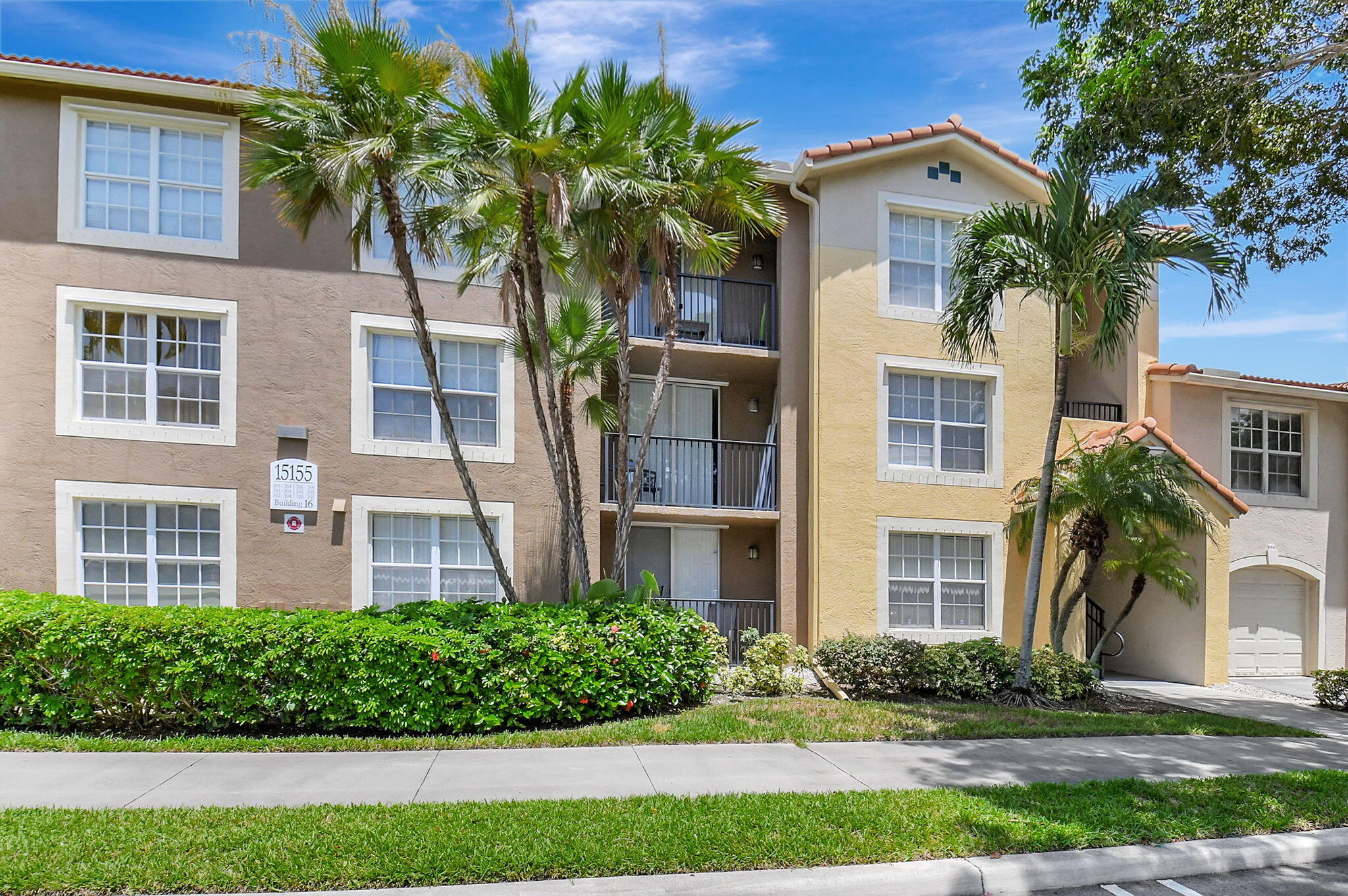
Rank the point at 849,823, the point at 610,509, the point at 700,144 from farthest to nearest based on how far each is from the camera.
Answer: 1. the point at 610,509
2. the point at 700,144
3. the point at 849,823

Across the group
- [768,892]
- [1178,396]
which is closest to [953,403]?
[1178,396]

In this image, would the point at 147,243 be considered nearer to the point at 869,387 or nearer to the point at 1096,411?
the point at 869,387

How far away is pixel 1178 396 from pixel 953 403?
4.63m

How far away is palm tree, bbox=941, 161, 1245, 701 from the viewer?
35.1ft

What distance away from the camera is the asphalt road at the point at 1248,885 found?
5.88 meters

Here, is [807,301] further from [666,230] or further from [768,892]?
[768,892]

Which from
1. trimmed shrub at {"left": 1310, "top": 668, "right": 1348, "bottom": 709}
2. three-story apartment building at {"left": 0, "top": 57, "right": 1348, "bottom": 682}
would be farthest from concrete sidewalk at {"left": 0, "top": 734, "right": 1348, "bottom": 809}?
three-story apartment building at {"left": 0, "top": 57, "right": 1348, "bottom": 682}

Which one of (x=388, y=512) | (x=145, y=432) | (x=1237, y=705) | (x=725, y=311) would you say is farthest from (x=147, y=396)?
(x=1237, y=705)

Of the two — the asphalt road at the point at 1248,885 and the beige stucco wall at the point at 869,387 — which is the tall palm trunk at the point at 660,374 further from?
the asphalt road at the point at 1248,885

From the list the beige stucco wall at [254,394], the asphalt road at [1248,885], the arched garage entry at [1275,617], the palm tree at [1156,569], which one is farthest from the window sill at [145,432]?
the arched garage entry at [1275,617]

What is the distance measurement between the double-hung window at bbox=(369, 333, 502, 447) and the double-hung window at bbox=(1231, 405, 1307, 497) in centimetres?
1418

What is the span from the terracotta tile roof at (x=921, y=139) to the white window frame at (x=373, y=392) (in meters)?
6.17

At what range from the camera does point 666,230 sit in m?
10.9

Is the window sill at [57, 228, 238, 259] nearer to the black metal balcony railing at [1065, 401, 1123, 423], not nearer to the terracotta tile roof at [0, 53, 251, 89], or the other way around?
the terracotta tile roof at [0, 53, 251, 89]
